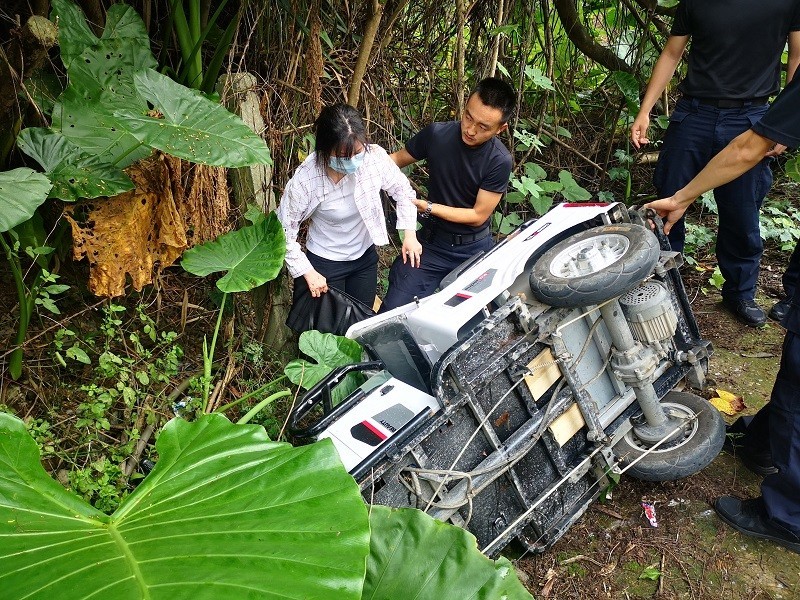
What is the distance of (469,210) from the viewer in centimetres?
344

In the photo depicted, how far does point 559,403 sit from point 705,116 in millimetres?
2153

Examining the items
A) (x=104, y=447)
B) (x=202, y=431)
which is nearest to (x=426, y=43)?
(x=104, y=447)

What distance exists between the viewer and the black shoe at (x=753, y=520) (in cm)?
247

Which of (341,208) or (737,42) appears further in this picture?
(737,42)

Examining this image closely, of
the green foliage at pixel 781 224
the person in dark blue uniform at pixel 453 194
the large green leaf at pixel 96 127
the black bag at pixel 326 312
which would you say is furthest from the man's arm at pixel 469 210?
the green foliage at pixel 781 224

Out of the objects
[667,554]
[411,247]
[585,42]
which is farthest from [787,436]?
[585,42]

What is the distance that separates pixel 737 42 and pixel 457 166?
5.44 feet

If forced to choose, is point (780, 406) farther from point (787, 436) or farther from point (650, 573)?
point (650, 573)

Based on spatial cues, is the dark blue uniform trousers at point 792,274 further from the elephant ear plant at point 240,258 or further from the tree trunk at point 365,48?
the elephant ear plant at point 240,258

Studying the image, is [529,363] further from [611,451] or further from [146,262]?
[146,262]

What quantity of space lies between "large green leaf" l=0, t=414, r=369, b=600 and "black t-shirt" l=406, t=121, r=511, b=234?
2.49 m

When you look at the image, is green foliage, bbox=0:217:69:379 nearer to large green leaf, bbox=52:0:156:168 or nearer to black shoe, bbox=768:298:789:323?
large green leaf, bbox=52:0:156:168

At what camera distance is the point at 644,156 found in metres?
5.23

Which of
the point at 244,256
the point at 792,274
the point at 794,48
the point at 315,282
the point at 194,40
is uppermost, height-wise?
the point at 194,40
